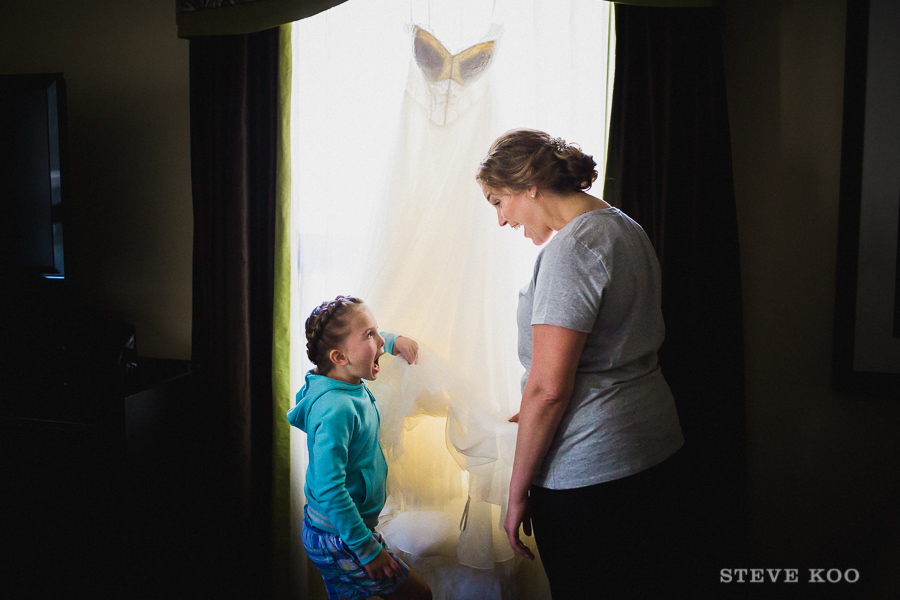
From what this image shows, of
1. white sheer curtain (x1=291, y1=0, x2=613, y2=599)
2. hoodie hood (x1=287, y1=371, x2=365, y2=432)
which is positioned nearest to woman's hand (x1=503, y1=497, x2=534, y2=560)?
white sheer curtain (x1=291, y1=0, x2=613, y2=599)

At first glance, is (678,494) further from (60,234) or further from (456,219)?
(60,234)

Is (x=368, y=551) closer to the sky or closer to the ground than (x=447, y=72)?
closer to the ground

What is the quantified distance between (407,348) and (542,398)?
1.64ft

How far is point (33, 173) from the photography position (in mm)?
1686

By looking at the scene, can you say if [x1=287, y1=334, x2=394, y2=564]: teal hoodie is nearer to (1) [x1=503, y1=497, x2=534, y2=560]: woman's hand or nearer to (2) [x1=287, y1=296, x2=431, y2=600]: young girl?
(2) [x1=287, y1=296, x2=431, y2=600]: young girl

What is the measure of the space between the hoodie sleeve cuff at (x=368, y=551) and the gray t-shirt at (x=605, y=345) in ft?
1.42

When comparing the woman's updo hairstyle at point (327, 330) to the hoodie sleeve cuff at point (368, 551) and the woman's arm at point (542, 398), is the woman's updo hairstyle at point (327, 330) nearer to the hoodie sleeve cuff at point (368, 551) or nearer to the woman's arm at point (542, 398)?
the hoodie sleeve cuff at point (368, 551)

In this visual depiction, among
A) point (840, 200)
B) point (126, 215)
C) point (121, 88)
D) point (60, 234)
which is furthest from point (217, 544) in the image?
point (840, 200)

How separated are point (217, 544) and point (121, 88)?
5.50ft

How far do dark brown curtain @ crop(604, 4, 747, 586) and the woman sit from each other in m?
0.55

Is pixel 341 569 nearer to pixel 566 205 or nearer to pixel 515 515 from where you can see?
pixel 515 515

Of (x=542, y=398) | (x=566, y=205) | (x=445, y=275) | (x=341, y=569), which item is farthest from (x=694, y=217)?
(x=341, y=569)

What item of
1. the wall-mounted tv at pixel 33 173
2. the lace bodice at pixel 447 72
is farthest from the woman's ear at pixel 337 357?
the wall-mounted tv at pixel 33 173

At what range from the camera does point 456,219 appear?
151 cm
